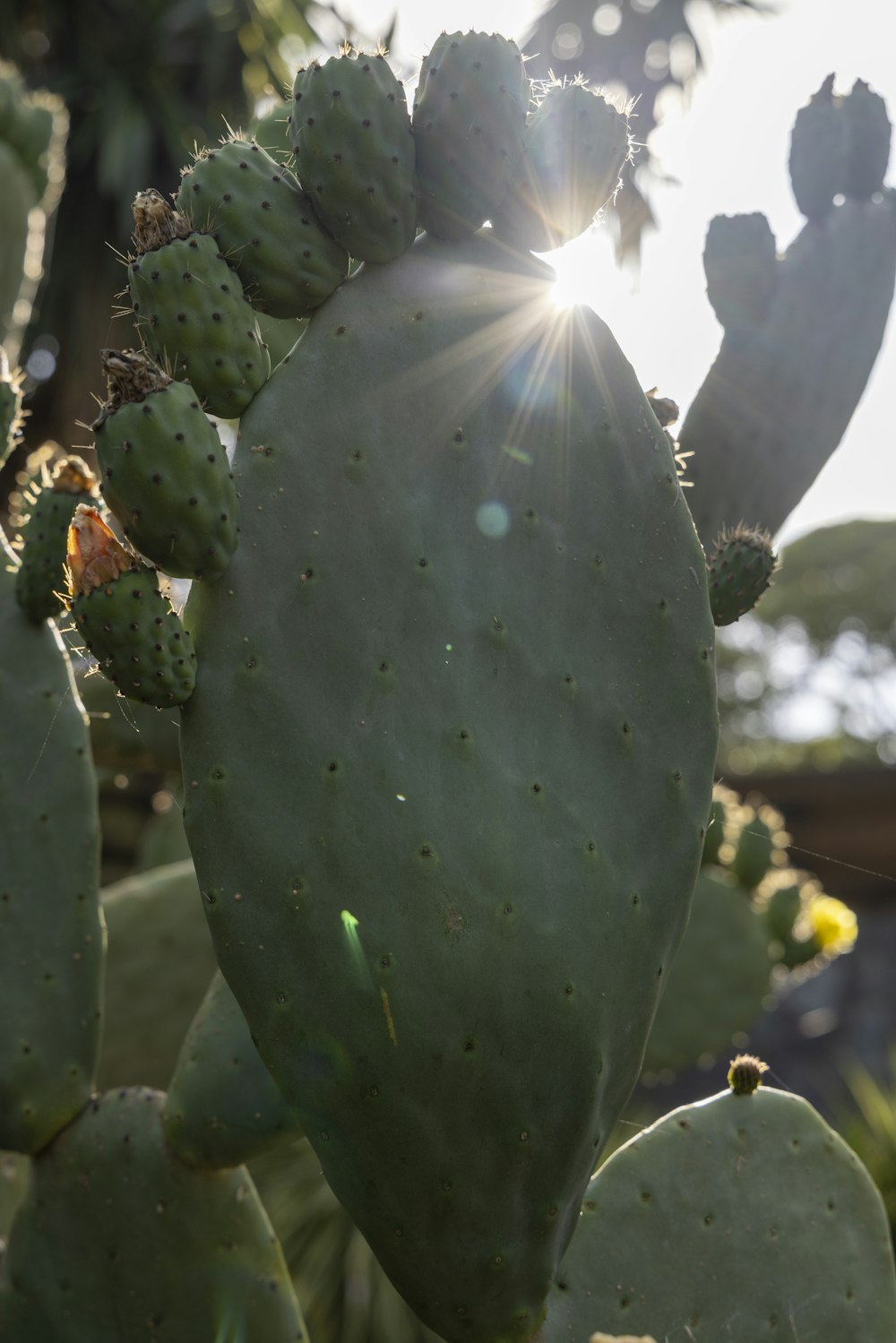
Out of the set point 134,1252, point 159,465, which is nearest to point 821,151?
point 159,465

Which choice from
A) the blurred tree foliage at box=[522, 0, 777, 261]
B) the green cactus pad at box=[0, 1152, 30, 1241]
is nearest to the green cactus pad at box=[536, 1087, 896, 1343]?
the green cactus pad at box=[0, 1152, 30, 1241]

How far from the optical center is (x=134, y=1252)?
1.50 metres

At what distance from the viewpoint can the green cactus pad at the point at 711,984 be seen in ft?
10.3

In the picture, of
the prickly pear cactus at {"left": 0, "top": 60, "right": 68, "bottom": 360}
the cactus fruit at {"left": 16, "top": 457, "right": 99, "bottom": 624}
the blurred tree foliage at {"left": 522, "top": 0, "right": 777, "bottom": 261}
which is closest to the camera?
the cactus fruit at {"left": 16, "top": 457, "right": 99, "bottom": 624}

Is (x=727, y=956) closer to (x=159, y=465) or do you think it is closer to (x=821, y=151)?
(x=821, y=151)

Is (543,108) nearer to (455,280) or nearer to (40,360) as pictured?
(455,280)

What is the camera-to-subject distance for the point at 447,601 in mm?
1185

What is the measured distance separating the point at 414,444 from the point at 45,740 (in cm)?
65

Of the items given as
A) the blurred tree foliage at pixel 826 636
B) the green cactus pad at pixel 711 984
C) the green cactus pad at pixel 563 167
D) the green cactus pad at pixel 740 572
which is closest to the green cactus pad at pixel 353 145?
the green cactus pad at pixel 563 167

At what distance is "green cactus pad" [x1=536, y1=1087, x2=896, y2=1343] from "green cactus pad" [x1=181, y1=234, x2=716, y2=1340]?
0.22m

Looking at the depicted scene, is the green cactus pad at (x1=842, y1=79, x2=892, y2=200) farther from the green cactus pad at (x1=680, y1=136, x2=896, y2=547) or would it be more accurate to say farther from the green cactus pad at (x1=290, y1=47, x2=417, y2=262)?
the green cactus pad at (x1=290, y1=47, x2=417, y2=262)

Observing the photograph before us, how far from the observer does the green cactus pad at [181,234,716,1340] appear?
3.57 feet

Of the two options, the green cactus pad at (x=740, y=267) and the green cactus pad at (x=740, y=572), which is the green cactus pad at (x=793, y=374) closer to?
the green cactus pad at (x=740, y=267)

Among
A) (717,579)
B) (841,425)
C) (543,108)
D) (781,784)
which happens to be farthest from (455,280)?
(781,784)
